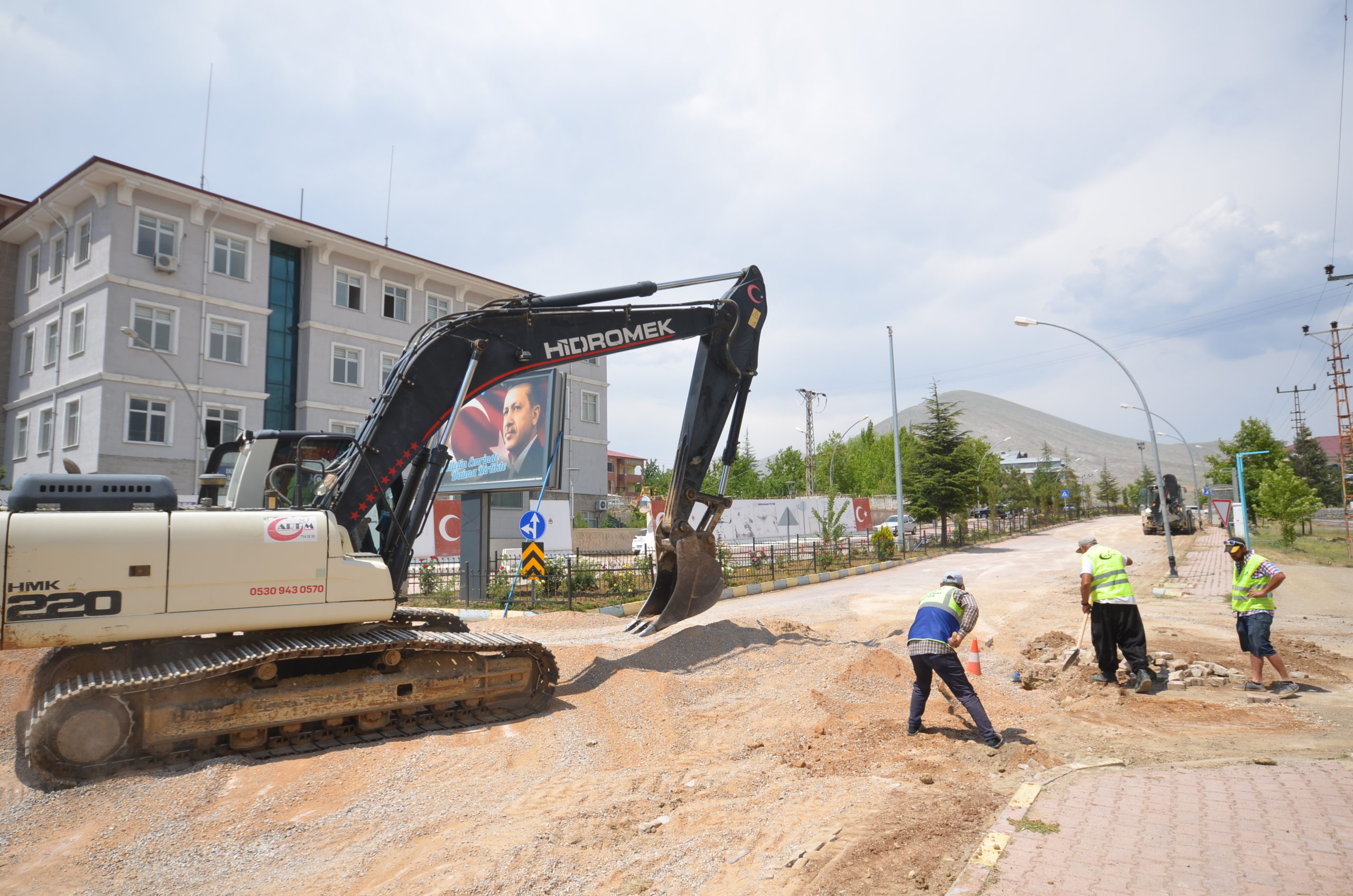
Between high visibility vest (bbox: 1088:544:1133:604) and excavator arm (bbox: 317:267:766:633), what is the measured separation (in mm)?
4753

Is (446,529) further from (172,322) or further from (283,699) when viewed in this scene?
(283,699)

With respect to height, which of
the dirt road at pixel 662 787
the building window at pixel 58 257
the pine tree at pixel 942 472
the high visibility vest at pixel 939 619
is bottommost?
the dirt road at pixel 662 787

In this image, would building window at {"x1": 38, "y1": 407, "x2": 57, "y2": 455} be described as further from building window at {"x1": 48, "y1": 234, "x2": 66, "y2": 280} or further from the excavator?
the excavator

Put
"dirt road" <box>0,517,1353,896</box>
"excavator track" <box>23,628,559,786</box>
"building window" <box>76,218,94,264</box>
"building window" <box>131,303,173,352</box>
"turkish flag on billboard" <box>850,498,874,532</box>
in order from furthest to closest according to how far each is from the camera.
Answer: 1. "turkish flag on billboard" <box>850,498,874,532</box>
2. "building window" <box>76,218,94,264</box>
3. "building window" <box>131,303,173,352</box>
4. "excavator track" <box>23,628,559,786</box>
5. "dirt road" <box>0,517,1353,896</box>

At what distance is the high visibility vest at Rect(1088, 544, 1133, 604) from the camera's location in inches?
372

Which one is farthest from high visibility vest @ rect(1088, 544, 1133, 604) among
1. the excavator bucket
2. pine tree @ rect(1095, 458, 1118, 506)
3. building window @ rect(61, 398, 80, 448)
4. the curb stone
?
pine tree @ rect(1095, 458, 1118, 506)

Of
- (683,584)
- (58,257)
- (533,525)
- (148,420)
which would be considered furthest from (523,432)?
(58,257)

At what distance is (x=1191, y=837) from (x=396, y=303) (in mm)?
36999

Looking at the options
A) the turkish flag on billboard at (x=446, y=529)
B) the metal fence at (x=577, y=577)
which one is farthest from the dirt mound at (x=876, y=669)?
the turkish flag on billboard at (x=446, y=529)

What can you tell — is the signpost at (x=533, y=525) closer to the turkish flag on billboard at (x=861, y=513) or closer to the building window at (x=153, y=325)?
the building window at (x=153, y=325)

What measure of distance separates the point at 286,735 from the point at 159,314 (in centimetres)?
2724

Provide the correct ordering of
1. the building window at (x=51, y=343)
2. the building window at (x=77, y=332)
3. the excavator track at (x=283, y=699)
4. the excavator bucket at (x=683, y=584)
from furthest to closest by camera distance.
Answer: the building window at (x=51, y=343) → the building window at (x=77, y=332) → the excavator bucket at (x=683, y=584) → the excavator track at (x=283, y=699)

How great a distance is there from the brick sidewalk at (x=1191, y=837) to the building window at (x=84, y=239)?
112 ft

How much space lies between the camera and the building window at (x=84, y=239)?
27750 mm
